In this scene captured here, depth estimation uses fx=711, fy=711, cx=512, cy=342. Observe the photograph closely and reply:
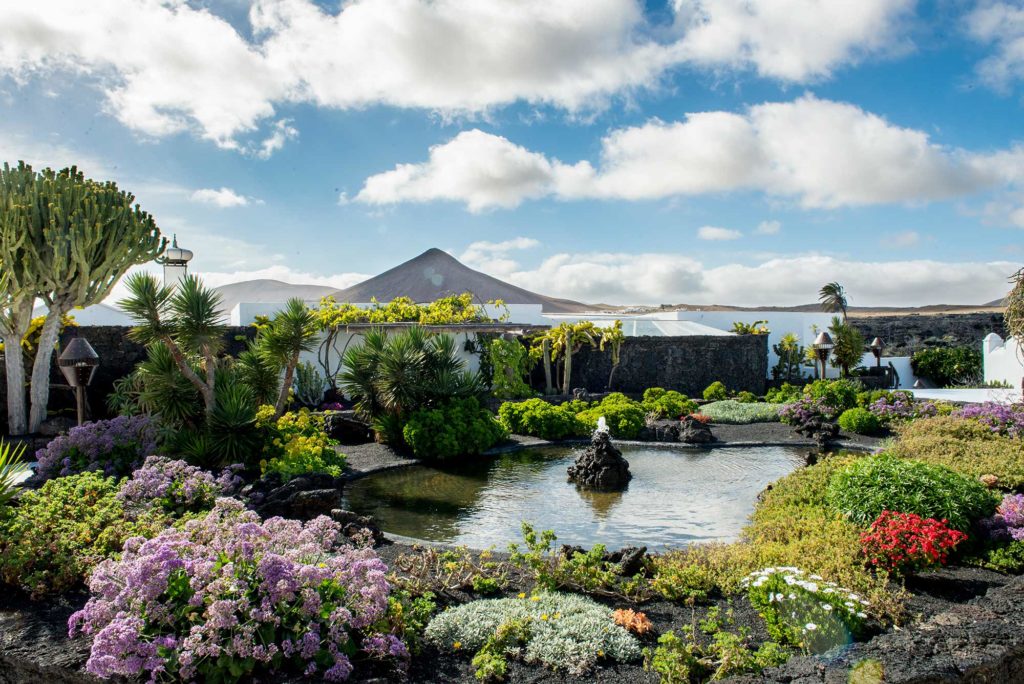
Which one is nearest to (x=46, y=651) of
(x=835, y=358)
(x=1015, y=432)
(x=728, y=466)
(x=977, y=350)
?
(x=728, y=466)

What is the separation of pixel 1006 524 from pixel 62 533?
314 inches

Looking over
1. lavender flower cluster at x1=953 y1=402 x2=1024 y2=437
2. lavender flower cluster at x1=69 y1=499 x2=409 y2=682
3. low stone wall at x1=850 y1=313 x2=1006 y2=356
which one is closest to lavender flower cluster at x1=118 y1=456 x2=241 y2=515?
lavender flower cluster at x1=69 y1=499 x2=409 y2=682

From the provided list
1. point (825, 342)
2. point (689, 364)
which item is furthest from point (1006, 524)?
point (689, 364)

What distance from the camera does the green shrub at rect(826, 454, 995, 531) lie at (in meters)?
6.36

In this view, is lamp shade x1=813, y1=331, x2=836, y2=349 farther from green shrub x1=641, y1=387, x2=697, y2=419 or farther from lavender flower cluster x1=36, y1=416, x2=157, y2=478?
lavender flower cluster x1=36, y1=416, x2=157, y2=478

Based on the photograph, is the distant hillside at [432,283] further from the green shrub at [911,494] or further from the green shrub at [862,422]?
the green shrub at [911,494]

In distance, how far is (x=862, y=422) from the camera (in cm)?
1384

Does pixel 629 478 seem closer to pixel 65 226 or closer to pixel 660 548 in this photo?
pixel 660 548

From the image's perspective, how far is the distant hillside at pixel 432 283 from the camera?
129500mm

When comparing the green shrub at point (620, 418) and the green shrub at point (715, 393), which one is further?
the green shrub at point (715, 393)

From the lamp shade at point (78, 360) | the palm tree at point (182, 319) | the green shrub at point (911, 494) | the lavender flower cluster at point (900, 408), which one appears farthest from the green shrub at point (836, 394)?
the lamp shade at point (78, 360)

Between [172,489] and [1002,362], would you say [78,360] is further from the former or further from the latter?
[1002,362]

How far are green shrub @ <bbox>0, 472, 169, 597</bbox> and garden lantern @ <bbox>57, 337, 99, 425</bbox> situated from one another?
157 inches

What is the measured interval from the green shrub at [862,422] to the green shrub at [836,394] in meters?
1.17
